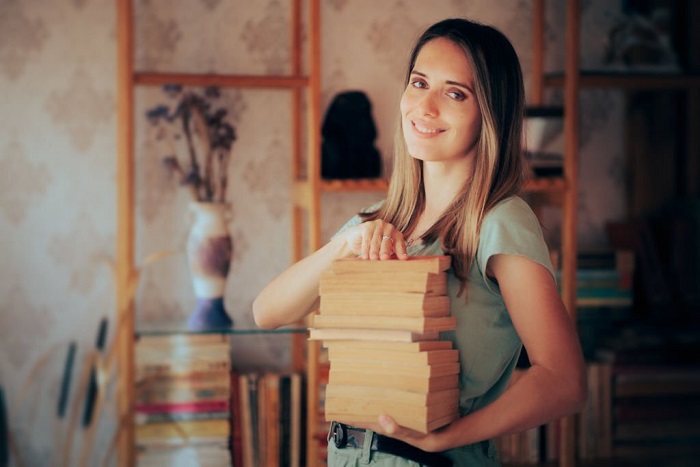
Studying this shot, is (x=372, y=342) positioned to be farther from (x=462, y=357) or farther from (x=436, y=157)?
(x=436, y=157)

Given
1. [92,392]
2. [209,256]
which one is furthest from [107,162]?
[92,392]

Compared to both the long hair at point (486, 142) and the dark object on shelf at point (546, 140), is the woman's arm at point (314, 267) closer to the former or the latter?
the long hair at point (486, 142)

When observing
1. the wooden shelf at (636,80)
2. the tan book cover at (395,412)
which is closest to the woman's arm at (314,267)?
the tan book cover at (395,412)

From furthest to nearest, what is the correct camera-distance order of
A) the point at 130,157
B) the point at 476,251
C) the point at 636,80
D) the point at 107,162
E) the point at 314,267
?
the point at 107,162
the point at 636,80
the point at 130,157
the point at 314,267
the point at 476,251

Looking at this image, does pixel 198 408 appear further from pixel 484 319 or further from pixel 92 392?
pixel 484 319

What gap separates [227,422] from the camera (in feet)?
9.55

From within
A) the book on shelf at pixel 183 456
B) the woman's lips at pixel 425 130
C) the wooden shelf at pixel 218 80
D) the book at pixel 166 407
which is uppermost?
the wooden shelf at pixel 218 80

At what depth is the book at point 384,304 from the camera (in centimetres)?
132

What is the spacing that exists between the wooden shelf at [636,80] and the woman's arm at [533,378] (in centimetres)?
178

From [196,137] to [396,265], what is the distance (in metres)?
1.95

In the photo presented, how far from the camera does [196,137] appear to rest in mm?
3156

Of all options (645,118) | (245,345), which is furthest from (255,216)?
(645,118)

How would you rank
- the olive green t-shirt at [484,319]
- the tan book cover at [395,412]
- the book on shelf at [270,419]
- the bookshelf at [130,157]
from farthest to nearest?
the book on shelf at [270,419] < the bookshelf at [130,157] < the olive green t-shirt at [484,319] < the tan book cover at [395,412]

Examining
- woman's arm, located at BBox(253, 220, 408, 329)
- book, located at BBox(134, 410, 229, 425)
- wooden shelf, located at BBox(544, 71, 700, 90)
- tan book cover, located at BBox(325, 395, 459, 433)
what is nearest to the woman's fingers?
woman's arm, located at BBox(253, 220, 408, 329)
